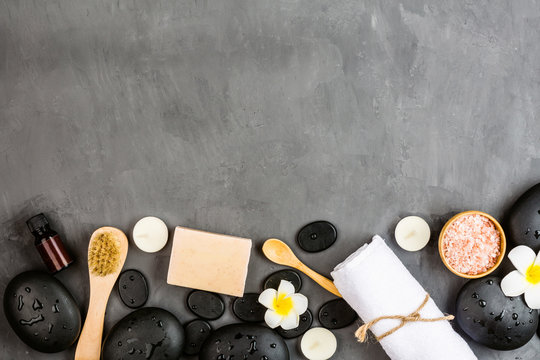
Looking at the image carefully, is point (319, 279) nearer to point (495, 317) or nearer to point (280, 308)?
point (280, 308)

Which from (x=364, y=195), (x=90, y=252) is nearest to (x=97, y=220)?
(x=90, y=252)

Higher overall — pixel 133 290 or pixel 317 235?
pixel 317 235

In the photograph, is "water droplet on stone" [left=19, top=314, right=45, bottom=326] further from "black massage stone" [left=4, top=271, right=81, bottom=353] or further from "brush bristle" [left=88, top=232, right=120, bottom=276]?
"brush bristle" [left=88, top=232, right=120, bottom=276]

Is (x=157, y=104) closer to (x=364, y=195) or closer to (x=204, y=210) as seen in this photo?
(x=204, y=210)

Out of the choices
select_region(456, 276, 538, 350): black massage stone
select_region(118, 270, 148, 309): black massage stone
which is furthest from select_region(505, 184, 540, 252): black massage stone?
select_region(118, 270, 148, 309): black massage stone

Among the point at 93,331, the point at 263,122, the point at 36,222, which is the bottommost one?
the point at 93,331

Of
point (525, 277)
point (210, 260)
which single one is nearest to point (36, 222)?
point (210, 260)

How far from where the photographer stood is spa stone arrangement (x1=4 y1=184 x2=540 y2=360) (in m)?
1.04

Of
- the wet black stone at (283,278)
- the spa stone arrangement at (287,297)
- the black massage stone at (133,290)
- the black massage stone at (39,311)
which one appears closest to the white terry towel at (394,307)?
the spa stone arrangement at (287,297)

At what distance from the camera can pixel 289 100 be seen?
44.2 inches

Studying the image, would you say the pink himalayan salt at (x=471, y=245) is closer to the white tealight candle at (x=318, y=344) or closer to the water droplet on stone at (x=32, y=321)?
the white tealight candle at (x=318, y=344)

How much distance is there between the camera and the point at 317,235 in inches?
43.9

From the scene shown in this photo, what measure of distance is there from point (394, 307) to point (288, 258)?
0.81 feet

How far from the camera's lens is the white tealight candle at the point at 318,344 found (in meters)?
Answer: 1.10
